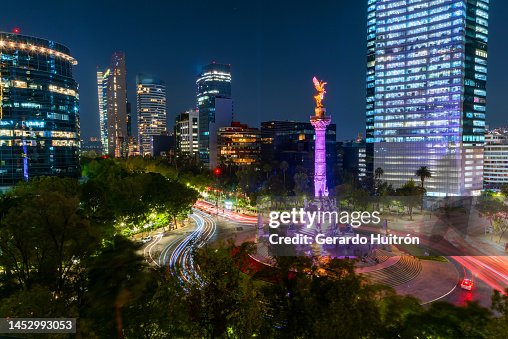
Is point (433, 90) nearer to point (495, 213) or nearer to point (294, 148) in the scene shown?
point (495, 213)

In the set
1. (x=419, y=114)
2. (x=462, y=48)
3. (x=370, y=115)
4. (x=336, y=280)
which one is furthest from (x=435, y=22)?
(x=336, y=280)

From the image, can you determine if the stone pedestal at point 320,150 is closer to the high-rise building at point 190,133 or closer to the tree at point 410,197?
the tree at point 410,197

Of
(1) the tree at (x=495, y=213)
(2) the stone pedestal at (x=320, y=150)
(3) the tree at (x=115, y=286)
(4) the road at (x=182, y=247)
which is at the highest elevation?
(2) the stone pedestal at (x=320, y=150)

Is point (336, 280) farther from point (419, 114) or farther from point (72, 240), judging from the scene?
point (419, 114)

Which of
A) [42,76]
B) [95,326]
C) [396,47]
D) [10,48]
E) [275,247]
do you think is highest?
[396,47]

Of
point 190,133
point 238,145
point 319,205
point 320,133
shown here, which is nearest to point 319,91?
point 320,133

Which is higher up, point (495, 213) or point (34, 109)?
point (34, 109)

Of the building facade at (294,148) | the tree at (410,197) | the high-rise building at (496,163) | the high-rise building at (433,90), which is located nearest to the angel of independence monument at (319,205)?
the tree at (410,197)
